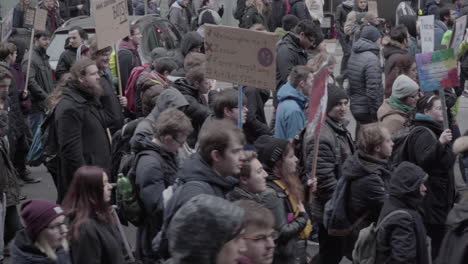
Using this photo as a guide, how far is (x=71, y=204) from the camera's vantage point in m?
5.44

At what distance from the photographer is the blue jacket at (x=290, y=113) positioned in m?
8.11

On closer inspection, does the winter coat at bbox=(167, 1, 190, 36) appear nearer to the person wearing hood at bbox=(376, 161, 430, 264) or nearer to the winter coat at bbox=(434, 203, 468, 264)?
the person wearing hood at bbox=(376, 161, 430, 264)

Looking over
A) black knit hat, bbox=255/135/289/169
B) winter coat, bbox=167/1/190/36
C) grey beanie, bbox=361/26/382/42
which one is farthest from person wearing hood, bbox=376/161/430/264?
winter coat, bbox=167/1/190/36

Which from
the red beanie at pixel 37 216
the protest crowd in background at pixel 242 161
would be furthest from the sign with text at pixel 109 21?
the red beanie at pixel 37 216

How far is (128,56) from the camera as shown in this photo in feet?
38.8

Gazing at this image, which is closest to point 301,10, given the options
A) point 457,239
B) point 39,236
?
point 457,239

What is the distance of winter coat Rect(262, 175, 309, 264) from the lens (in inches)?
216

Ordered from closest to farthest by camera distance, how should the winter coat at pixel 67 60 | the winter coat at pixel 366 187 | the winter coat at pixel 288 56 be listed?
the winter coat at pixel 366 187 → the winter coat at pixel 288 56 → the winter coat at pixel 67 60

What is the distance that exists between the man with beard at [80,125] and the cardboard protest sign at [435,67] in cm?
281

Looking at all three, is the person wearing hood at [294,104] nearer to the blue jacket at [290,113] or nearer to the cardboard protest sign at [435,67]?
the blue jacket at [290,113]

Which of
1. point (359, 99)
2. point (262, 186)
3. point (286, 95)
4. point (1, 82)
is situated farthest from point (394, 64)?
point (262, 186)

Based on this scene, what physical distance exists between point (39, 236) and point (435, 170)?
354 cm

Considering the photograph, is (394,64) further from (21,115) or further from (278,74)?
(21,115)

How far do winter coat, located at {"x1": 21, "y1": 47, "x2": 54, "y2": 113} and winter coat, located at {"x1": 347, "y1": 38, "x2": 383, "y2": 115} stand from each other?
383 centimetres
